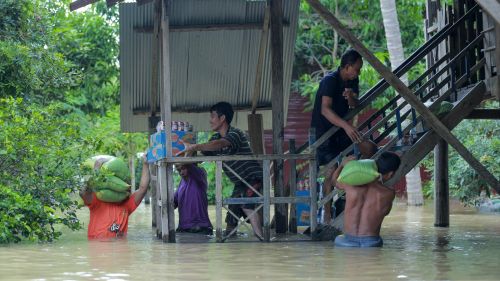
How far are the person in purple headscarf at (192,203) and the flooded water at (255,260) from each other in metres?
0.51

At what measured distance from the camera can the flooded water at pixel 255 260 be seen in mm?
8438

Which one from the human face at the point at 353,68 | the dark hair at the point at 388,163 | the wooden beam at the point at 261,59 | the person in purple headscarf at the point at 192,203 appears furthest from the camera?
the wooden beam at the point at 261,59

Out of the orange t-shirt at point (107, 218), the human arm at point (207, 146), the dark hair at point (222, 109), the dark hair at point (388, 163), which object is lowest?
the orange t-shirt at point (107, 218)

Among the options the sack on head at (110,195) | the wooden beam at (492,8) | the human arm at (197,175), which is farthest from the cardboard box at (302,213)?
the wooden beam at (492,8)

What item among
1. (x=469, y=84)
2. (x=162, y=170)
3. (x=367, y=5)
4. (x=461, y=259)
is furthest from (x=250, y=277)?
(x=367, y=5)

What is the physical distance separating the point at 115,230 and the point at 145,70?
247 cm

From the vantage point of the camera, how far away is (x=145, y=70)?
1438cm

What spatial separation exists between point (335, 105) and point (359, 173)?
1.86m

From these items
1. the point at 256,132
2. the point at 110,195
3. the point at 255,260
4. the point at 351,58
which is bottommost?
the point at 255,260

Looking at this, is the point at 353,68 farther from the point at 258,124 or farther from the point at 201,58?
the point at 201,58

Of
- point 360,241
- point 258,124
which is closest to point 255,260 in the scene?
point 360,241

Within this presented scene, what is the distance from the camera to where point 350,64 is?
479 inches

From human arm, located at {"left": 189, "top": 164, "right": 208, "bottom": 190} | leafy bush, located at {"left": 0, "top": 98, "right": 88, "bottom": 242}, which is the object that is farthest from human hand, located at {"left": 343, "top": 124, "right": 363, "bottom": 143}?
leafy bush, located at {"left": 0, "top": 98, "right": 88, "bottom": 242}

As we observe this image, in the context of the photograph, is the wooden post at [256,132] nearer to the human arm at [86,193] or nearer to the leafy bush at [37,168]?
the human arm at [86,193]
